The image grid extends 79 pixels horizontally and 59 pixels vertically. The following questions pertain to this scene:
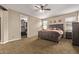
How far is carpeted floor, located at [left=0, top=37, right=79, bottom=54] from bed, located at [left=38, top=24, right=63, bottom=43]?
0.11m

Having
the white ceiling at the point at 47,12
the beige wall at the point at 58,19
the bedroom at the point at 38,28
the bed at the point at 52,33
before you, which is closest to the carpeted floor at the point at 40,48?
the bedroom at the point at 38,28

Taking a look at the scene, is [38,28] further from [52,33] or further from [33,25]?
[52,33]

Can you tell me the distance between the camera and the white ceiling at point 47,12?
7.36ft

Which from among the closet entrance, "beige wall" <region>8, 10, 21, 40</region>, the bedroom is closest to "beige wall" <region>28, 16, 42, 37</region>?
the bedroom

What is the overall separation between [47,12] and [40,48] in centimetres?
90

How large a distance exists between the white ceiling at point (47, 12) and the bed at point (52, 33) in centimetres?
32

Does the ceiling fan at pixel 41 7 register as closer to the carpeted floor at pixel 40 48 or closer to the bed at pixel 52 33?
the bed at pixel 52 33

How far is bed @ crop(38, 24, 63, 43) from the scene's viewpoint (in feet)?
7.57

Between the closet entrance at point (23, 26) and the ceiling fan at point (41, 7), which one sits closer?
the ceiling fan at point (41, 7)

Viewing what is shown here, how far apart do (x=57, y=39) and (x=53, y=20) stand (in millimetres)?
501

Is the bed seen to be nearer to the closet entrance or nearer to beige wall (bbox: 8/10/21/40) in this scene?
the closet entrance

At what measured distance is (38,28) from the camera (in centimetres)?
243
